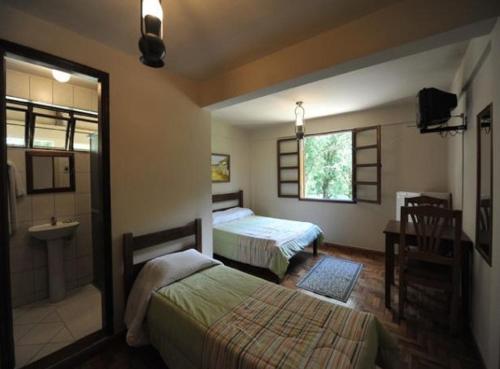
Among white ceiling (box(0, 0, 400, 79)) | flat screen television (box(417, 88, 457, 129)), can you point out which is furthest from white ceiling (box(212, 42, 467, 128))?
white ceiling (box(0, 0, 400, 79))

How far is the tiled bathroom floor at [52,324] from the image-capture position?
5.78 feet

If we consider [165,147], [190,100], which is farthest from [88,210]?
Result: [190,100]

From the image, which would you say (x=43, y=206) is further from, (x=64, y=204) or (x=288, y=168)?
(x=288, y=168)

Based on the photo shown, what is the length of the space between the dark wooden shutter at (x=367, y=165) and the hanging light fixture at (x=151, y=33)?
3786 mm

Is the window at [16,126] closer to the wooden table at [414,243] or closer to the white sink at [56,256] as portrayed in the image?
the white sink at [56,256]

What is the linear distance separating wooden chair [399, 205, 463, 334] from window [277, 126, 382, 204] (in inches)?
69.5

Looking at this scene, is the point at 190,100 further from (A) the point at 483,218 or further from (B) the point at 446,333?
(B) the point at 446,333

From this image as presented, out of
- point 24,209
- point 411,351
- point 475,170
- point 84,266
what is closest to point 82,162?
point 24,209

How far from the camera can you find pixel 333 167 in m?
4.36

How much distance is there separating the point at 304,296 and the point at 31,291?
115 inches

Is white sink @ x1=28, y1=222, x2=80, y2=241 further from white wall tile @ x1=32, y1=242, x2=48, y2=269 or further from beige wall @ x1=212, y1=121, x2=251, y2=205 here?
beige wall @ x1=212, y1=121, x2=251, y2=205

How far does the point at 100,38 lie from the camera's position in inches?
68.6


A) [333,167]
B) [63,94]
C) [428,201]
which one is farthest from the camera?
[333,167]

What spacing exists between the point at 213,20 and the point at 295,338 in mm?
2147
